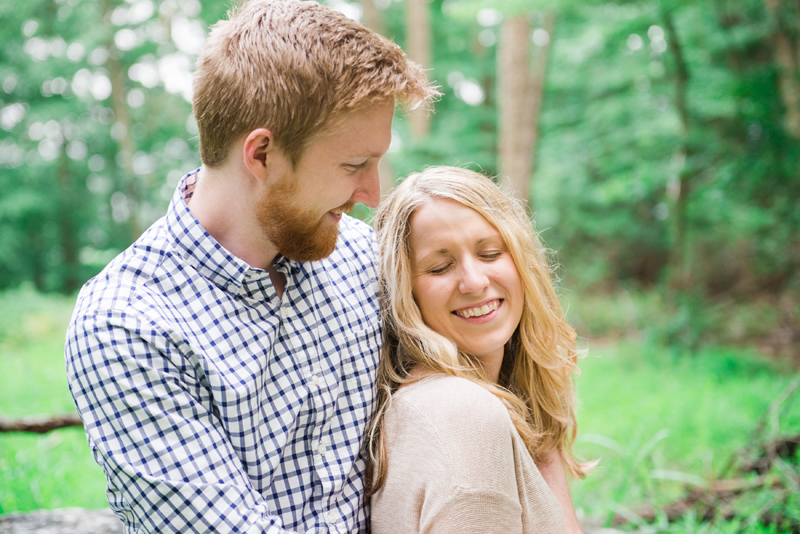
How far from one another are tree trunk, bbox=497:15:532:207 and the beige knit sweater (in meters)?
5.72

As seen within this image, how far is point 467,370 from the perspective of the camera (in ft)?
6.07

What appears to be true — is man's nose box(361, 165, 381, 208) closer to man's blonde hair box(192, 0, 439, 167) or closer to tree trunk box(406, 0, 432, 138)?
man's blonde hair box(192, 0, 439, 167)

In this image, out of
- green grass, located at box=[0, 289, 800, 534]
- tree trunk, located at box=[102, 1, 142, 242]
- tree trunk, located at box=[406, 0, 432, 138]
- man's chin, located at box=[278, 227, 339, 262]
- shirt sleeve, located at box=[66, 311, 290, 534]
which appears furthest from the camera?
tree trunk, located at box=[102, 1, 142, 242]

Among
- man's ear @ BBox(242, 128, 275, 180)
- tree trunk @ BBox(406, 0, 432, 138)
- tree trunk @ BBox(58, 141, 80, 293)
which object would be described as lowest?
tree trunk @ BBox(58, 141, 80, 293)

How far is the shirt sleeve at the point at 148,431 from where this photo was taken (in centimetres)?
137

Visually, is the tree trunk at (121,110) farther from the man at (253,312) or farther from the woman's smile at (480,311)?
the woman's smile at (480,311)

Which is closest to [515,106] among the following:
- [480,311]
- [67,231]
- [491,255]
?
[491,255]

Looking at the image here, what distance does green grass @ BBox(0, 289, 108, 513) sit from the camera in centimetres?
302

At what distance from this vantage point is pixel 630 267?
1271cm

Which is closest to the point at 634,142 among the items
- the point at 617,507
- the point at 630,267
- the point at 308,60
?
the point at 630,267

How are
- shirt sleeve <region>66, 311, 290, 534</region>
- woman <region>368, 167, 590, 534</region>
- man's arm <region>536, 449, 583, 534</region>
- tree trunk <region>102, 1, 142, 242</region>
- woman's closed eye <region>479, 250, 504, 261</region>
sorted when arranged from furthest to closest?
tree trunk <region>102, 1, 142, 242</region> < man's arm <region>536, 449, 583, 534</region> < woman's closed eye <region>479, 250, 504, 261</region> < woman <region>368, 167, 590, 534</region> < shirt sleeve <region>66, 311, 290, 534</region>

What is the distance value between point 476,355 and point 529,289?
0.29 meters

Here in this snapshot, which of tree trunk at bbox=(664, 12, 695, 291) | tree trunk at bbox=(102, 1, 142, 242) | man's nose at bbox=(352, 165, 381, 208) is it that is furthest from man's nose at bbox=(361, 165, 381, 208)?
tree trunk at bbox=(102, 1, 142, 242)

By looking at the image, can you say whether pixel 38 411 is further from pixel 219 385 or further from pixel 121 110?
pixel 121 110
